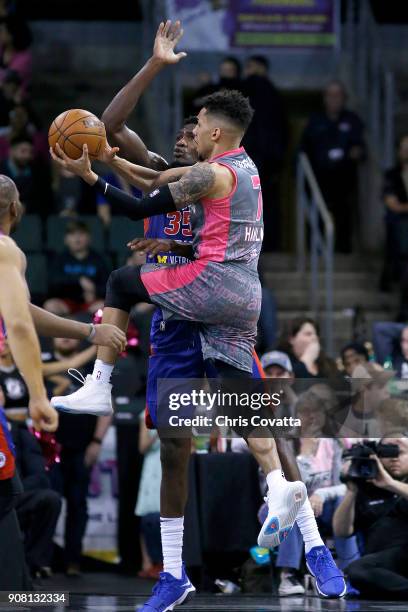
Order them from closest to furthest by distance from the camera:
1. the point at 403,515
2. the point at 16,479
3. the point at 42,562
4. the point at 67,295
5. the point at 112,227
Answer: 1. the point at 16,479
2. the point at 403,515
3. the point at 42,562
4. the point at 67,295
5. the point at 112,227

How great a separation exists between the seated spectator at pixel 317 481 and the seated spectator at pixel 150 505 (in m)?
1.73

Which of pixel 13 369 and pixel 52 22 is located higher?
pixel 52 22

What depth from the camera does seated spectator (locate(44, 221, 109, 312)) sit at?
45.2 feet

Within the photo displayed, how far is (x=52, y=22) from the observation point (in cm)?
1866

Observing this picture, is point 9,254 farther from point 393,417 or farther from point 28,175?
point 28,175

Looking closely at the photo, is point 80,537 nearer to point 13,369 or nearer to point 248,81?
point 13,369

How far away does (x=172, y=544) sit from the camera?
7984 mm

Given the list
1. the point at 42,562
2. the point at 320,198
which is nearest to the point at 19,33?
the point at 320,198

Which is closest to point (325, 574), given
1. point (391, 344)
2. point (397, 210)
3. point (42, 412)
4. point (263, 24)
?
point (42, 412)

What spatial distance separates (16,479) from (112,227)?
7613 mm

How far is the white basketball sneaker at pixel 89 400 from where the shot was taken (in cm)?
788

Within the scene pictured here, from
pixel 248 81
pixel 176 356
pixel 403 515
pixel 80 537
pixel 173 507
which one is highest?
pixel 248 81

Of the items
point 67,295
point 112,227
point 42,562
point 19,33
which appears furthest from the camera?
point 19,33

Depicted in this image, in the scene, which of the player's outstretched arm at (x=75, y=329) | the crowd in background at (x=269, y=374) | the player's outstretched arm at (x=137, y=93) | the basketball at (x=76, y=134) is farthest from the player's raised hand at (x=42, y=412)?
the player's outstretched arm at (x=137, y=93)
